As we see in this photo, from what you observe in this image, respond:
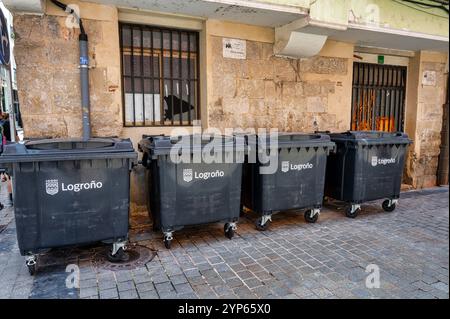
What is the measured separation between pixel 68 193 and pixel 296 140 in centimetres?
295

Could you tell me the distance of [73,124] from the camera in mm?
4707

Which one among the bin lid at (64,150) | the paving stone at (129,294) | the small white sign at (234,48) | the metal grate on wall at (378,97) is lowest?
the paving stone at (129,294)

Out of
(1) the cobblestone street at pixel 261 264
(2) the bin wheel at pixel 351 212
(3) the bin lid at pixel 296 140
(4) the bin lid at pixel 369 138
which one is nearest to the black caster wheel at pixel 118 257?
(1) the cobblestone street at pixel 261 264

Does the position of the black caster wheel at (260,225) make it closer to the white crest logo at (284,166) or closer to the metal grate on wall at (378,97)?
the white crest logo at (284,166)

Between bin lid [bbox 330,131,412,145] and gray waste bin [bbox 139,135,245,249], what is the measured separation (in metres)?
1.92

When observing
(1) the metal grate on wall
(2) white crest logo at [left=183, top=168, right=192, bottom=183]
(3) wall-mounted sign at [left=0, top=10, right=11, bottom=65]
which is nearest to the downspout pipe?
(3) wall-mounted sign at [left=0, top=10, right=11, bottom=65]

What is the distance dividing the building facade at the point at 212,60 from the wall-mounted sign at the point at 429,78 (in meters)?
0.25

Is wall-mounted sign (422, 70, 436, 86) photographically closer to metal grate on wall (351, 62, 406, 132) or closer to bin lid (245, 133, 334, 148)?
metal grate on wall (351, 62, 406, 132)

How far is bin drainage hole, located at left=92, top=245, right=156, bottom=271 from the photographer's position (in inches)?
140

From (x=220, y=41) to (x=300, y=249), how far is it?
3.36 m

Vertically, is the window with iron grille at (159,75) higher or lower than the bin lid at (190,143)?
higher

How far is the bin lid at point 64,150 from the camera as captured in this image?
3.18m
